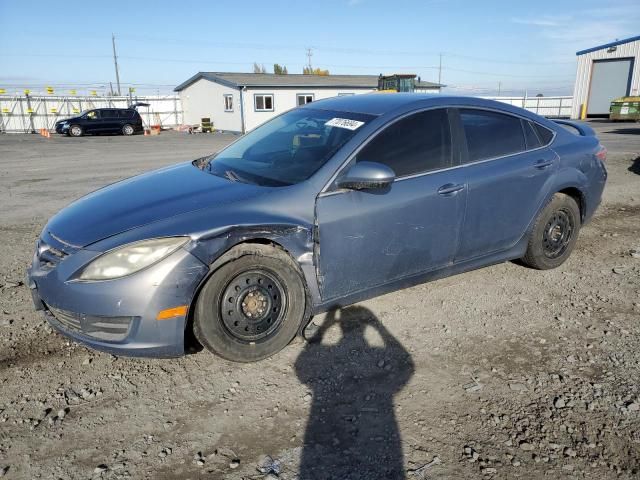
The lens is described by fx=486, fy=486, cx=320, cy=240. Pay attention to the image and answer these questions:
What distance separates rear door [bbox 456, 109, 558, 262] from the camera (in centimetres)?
383

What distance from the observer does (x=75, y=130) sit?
28.9 metres

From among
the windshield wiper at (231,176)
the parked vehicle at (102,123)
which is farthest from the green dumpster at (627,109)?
the windshield wiper at (231,176)

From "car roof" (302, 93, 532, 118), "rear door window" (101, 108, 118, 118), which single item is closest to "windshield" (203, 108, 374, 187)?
"car roof" (302, 93, 532, 118)

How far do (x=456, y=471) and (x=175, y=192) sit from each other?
2404 millimetres

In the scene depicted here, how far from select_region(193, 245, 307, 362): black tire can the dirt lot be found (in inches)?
6.7

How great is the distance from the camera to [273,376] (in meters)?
3.02

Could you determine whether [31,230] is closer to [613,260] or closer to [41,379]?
[41,379]

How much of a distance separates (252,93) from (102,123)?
30.5ft

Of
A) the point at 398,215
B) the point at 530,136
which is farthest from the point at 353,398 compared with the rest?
the point at 530,136

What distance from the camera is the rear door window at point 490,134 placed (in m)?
3.89

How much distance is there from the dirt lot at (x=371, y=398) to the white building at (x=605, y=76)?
117ft

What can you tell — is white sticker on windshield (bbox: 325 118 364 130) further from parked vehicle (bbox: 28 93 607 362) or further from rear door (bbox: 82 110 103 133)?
rear door (bbox: 82 110 103 133)

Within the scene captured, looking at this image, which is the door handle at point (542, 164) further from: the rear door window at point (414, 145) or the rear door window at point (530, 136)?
the rear door window at point (414, 145)

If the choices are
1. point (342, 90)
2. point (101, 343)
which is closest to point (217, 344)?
point (101, 343)
